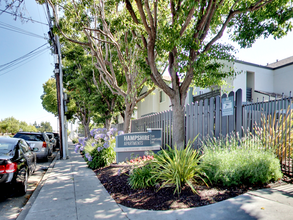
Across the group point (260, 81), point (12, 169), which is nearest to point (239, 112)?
point (12, 169)

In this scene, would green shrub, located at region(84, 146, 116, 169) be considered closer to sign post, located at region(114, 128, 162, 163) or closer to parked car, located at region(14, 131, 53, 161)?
sign post, located at region(114, 128, 162, 163)

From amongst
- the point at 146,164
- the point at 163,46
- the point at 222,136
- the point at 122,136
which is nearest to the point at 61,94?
the point at 122,136

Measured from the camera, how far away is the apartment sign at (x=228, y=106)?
6.63m

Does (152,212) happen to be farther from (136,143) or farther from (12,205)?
(136,143)

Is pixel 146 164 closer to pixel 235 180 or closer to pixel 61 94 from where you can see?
pixel 235 180

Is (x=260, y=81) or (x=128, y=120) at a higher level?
(x=260, y=81)

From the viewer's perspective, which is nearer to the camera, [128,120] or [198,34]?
[198,34]

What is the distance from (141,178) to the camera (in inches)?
209

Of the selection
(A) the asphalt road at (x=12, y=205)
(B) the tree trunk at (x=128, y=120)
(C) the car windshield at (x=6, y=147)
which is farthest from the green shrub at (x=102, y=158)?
(B) the tree trunk at (x=128, y=120)

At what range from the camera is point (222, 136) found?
269 inches

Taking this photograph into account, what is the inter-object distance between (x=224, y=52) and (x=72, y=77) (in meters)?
18.0

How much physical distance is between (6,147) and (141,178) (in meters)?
3.54

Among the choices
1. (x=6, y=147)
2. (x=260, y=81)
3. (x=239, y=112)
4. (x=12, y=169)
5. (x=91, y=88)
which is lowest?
(x=12, y=169)

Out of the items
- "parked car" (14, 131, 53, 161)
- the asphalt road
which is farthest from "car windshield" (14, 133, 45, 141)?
the asphalt road
